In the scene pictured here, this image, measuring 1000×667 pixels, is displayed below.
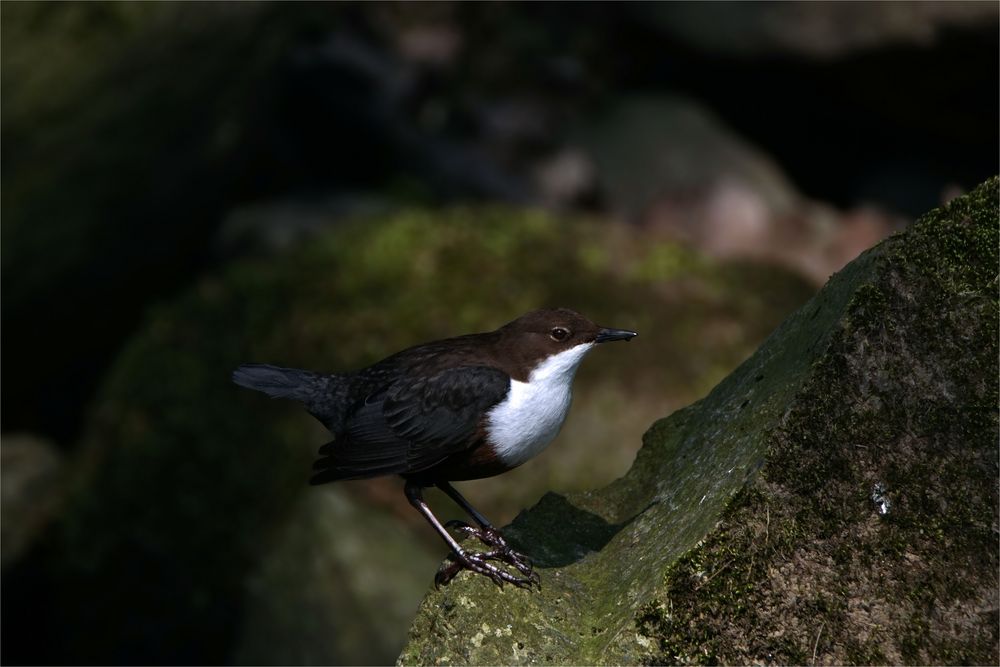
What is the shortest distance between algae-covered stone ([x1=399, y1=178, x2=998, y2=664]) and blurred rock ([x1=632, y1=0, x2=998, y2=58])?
4476 millimetres

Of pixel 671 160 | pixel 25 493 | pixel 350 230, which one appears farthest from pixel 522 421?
pixel 671 160

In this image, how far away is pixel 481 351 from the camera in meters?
3.85

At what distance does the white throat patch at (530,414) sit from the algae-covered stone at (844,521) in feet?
1.90

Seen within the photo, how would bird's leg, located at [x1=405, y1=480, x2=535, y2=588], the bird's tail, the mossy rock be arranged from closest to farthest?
bird's leg, located at [x1=405, y1=480, x2=535, y2=588], the bird's tail, the mossy rock

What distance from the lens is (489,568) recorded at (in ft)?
10.3

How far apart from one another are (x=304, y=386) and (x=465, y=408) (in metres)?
0.80

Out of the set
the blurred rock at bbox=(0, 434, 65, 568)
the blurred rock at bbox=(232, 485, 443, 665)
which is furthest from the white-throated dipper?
the blurred rock at bbox=(0, 434, 65, 568)

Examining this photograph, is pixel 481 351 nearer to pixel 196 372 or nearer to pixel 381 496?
pixel 381 496

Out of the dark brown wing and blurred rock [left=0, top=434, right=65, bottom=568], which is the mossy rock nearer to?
blurred rock [left=0, top=434, right=65, bottom=568]

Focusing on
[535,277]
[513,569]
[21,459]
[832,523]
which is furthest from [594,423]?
[21,459]

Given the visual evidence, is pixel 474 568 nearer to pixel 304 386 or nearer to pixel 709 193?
pixel 304 386

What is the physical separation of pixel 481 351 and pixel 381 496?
223 cm

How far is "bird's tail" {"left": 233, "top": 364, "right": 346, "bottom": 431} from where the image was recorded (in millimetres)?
4129

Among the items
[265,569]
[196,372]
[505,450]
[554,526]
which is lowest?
[265,569]
